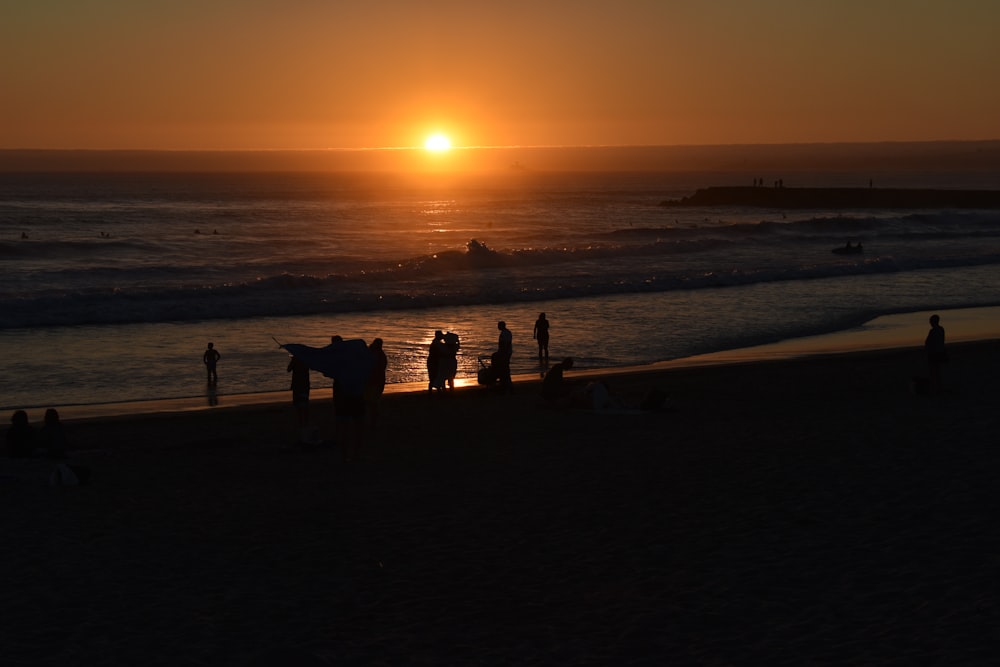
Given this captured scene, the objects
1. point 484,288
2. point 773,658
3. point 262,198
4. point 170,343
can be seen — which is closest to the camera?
point 773,658

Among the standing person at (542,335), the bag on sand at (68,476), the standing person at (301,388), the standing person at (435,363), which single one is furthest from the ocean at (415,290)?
the bag on sand at (68,476)

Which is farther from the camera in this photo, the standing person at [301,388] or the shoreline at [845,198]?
the shoreline at [845,198]

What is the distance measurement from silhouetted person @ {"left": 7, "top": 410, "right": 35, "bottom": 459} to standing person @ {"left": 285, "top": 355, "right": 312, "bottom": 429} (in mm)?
3253

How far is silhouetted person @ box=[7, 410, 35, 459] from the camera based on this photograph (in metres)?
13.0

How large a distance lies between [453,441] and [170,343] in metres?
13.7

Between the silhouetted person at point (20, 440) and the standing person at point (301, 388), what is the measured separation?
325 centimetres

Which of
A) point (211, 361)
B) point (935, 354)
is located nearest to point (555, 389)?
point (935, 354)

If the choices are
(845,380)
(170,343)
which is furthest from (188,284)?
(845,380)

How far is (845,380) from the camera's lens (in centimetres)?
1864

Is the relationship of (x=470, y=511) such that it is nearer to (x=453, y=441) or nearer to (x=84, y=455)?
(x=453, y=441)

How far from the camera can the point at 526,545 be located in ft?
30.9

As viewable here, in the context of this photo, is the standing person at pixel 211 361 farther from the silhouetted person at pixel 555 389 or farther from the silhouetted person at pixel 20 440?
the silhouetted person at pixel 20 440

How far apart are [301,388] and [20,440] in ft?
11.4

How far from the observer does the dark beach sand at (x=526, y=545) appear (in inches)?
286
